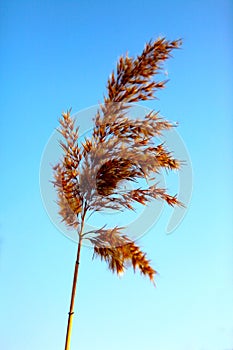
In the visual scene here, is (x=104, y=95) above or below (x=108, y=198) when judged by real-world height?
above

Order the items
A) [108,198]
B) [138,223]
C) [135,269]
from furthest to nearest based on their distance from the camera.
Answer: [138,223], [108,198], [135,269]

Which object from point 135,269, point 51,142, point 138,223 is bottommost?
point 135,269

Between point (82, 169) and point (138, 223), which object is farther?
point (138, 223)

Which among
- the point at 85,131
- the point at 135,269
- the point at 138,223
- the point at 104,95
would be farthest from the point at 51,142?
the point at 135,269

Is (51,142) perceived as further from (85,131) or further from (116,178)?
(116,178)

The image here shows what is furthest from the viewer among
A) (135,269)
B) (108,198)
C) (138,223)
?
(138,223)

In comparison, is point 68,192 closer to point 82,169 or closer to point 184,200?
point 82,169
